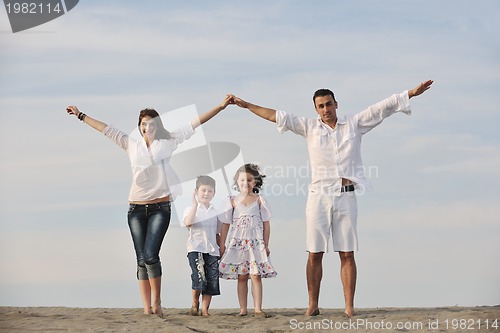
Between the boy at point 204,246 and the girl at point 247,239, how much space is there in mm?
116

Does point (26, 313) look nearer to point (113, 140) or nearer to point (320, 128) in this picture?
point (113, 140)

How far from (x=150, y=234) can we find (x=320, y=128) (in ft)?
7.31

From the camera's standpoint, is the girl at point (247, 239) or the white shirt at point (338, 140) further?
the girl at point (247, 239)

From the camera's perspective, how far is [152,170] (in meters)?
8.98

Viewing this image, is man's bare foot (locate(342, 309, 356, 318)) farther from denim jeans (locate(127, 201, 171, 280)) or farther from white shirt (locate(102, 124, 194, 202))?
white shirt (locate(102, 124, 194, 202))

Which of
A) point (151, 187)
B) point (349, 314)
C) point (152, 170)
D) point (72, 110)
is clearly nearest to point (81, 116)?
point (72, 110)

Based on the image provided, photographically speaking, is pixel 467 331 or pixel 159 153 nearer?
pixel 467 331

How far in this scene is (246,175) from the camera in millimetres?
9281

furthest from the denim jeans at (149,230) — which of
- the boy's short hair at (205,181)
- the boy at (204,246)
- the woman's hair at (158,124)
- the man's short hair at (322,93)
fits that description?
the man's short hair at (322,93)

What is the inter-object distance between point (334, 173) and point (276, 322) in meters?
1.73

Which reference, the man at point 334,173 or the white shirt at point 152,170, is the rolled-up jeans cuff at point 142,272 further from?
the man at point 334,173

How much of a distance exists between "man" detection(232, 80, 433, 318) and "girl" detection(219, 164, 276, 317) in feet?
1.92

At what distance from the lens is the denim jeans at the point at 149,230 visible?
8.84 m

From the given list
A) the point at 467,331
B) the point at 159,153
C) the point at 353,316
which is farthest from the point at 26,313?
the point at 467,331
